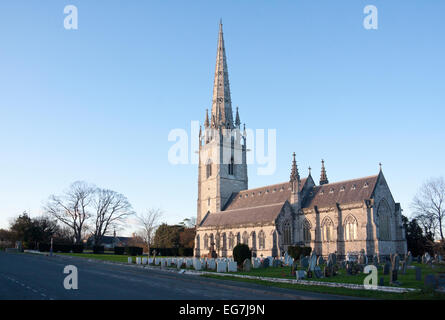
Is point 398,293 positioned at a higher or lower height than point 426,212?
lower

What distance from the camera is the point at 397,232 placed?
1684 inches

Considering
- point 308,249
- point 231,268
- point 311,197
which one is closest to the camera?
point 231,268

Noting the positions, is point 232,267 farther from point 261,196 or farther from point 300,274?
point 261,196

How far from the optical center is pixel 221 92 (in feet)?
224

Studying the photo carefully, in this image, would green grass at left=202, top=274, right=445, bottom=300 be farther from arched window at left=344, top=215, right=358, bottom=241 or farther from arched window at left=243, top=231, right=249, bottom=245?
arched window at left=243, top=231, right=249, bottom=245

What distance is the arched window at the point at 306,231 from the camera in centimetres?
4803

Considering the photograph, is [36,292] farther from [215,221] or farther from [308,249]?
[215,221]

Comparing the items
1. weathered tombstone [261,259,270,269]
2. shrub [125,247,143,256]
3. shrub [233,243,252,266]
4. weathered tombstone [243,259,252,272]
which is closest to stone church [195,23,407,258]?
shrub [125,247,143,256]

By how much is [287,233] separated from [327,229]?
529 centimetres

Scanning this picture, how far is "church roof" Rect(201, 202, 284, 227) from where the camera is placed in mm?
50156

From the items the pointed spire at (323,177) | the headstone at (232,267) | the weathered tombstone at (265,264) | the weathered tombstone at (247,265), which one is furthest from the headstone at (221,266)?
the pointed spire at (323,177)

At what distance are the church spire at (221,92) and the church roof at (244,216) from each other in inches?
607
